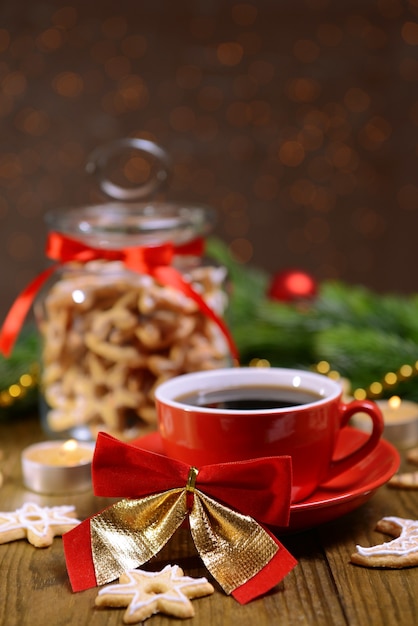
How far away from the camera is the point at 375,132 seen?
183 cm

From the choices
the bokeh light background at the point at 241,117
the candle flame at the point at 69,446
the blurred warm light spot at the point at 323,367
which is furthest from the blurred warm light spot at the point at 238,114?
the candle flame at the point at 69,446

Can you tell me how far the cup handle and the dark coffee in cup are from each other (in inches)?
1.2

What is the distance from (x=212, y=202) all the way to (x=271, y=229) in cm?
15

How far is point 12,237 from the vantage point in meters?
1.89

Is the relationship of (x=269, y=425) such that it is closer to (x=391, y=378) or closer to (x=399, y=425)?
(x=399, y=425)

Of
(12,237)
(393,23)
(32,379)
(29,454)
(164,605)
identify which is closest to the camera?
(164,605)

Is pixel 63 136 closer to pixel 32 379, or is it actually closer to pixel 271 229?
pixel 271 229

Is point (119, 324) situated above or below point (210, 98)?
below

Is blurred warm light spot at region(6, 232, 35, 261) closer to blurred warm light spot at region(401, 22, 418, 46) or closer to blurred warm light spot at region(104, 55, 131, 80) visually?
blurred warm light spot at region(104, 55, 131, 80)

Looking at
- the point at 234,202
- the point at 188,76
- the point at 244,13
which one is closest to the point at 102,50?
the point at 188,76

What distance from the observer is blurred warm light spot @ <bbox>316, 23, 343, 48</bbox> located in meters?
1.76

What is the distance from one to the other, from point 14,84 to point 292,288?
2.77 feet

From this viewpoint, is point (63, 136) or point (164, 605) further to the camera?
point (63, 136)

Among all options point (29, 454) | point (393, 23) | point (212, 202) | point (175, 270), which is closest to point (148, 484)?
point (29, 454)
